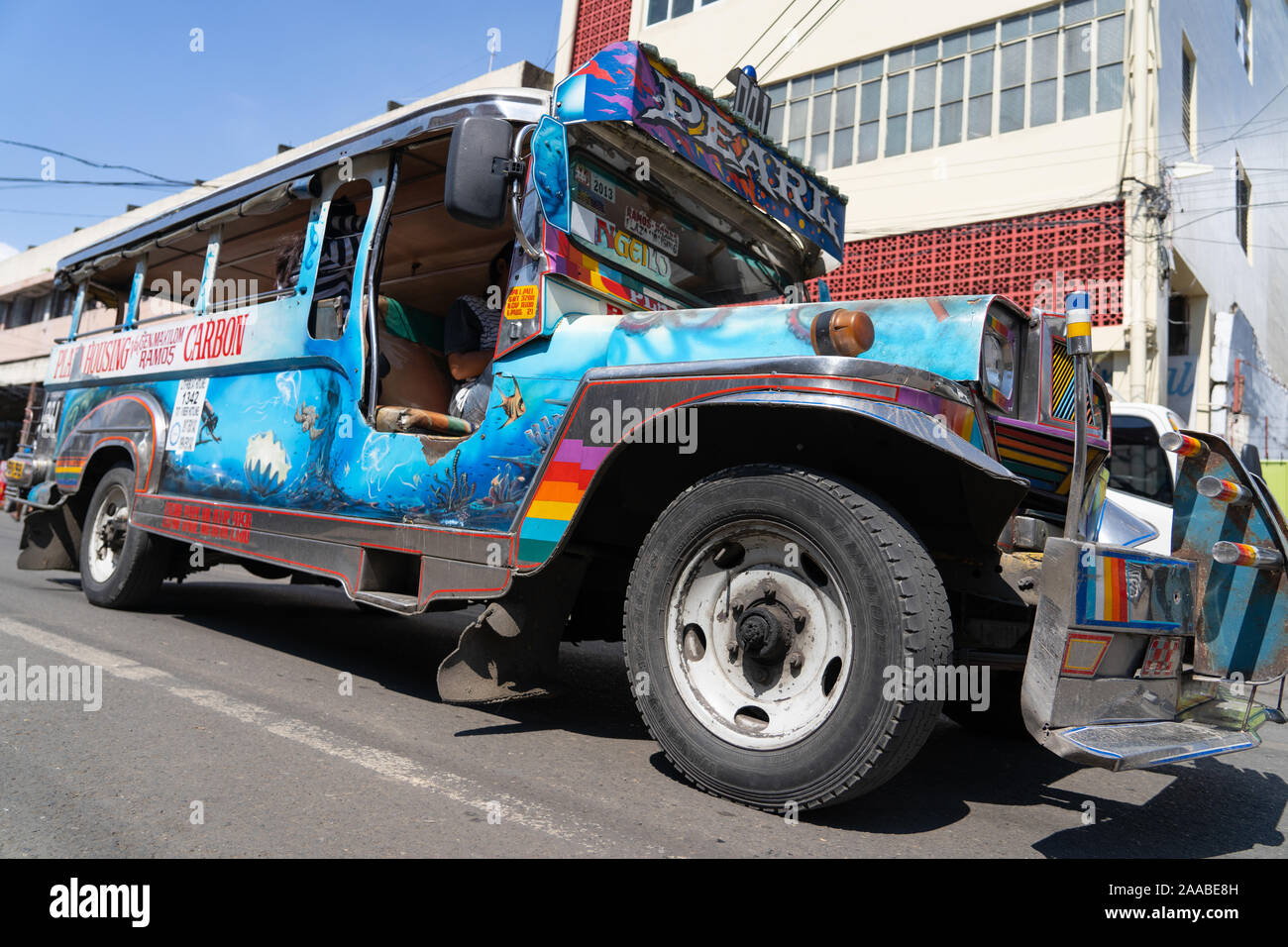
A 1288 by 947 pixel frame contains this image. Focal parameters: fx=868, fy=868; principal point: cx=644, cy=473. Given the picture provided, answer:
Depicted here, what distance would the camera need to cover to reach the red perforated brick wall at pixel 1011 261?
12805 millimetres

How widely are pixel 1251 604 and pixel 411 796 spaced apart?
9.39 feet

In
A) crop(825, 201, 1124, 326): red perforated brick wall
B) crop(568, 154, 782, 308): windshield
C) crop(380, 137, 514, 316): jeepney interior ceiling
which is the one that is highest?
crop(825, 201, 1124, 326): red perforated brick wall

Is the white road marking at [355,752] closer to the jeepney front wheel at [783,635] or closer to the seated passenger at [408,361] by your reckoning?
the jeepney front wheel at [783,635]

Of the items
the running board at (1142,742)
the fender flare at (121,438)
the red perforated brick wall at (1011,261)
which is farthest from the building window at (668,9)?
the running board at (1142,742)

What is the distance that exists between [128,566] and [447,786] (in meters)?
4.16

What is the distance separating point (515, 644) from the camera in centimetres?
335

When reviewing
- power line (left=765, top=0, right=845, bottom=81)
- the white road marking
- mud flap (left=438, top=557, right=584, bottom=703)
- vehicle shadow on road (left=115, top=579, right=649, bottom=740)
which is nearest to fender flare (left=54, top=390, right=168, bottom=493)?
vehicle shadow on road (left=115, top=579, right=649, bottom=740)

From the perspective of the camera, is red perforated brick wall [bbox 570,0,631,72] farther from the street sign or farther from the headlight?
the headlight

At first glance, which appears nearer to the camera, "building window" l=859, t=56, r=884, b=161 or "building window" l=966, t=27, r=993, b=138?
"building window" l=966, t=27, r=993, b=138

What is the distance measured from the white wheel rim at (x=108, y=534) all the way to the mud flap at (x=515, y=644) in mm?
3824

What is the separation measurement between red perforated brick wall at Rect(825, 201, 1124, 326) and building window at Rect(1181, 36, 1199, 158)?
3051 millimetres

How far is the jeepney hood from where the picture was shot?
8.96ft

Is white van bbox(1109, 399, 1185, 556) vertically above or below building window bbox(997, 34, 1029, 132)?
below

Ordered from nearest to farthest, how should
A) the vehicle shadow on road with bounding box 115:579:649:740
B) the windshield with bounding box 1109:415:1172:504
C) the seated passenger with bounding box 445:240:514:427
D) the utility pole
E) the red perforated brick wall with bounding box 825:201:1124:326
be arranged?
the vehicle shadow on road with bounding box 115:579:649:740
the seated passenger with bounding box 445:240:514:427
the windshield with bounding box 1109:415:1172:504
the utility pole
the red perforated brick wall with bounding box 825:201:1124:326
